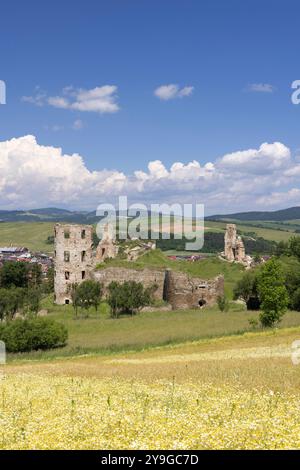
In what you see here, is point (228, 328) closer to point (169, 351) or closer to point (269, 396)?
point (169, 351)

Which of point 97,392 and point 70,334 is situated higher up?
point 97,392

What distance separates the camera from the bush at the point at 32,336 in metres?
51.2

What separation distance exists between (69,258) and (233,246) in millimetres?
40742

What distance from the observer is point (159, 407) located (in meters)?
15.8

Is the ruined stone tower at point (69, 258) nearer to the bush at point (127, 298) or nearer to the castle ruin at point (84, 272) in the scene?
the castle ruin at point (84, 272)

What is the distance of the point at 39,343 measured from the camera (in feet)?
170

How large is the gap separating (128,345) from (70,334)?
13.7m

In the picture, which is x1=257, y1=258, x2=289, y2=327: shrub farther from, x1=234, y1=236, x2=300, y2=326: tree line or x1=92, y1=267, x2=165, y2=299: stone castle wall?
x1=92, y1=267, x2=165, y2=299: stone castle wall

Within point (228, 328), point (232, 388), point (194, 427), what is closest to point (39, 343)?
point (228, 328)

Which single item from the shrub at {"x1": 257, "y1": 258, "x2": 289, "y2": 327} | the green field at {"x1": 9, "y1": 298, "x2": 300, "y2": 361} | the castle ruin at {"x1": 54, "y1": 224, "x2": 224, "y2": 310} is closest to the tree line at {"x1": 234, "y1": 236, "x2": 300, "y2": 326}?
the shrub at {"x1": 257, "y1": 258, "x2": 289, "y2": 327}

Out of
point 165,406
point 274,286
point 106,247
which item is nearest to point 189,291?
point 106,247

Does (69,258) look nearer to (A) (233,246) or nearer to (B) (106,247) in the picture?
(B) (106,247)

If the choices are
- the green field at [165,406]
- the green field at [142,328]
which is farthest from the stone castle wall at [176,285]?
the green field at [165,406]

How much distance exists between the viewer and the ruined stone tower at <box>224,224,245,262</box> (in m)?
109
